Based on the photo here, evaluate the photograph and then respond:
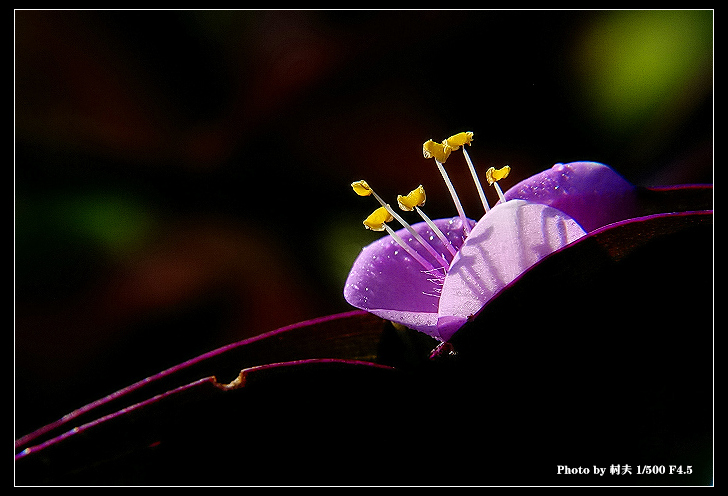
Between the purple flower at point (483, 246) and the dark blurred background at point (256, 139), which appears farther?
the dark blurred background at point (256, 139)

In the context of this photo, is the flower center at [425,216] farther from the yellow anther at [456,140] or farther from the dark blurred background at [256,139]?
the dark blurred background at [256,139]

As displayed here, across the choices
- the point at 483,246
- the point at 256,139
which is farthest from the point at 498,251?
the point at 256,139

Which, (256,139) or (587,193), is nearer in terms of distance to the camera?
(587,193)

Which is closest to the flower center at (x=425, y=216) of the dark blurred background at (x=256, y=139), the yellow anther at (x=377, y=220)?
the yellow anther at (x=377, y=220)

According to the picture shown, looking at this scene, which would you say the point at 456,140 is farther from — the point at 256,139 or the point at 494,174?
the point at 256,139

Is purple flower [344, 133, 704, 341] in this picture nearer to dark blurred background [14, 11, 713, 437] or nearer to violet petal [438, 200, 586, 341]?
violet petal [438, 200, 586, 341]

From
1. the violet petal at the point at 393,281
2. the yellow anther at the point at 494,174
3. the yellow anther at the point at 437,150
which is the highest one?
the yellow anther at the point at 437,150

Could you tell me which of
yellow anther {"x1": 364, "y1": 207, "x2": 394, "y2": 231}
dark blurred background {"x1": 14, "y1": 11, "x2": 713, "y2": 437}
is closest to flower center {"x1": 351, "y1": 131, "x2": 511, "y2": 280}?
yellow anther {"x1": 364, "y1": 207, "x2": 394, "y2": 231}

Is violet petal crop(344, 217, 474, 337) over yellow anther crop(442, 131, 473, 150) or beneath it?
beneath
